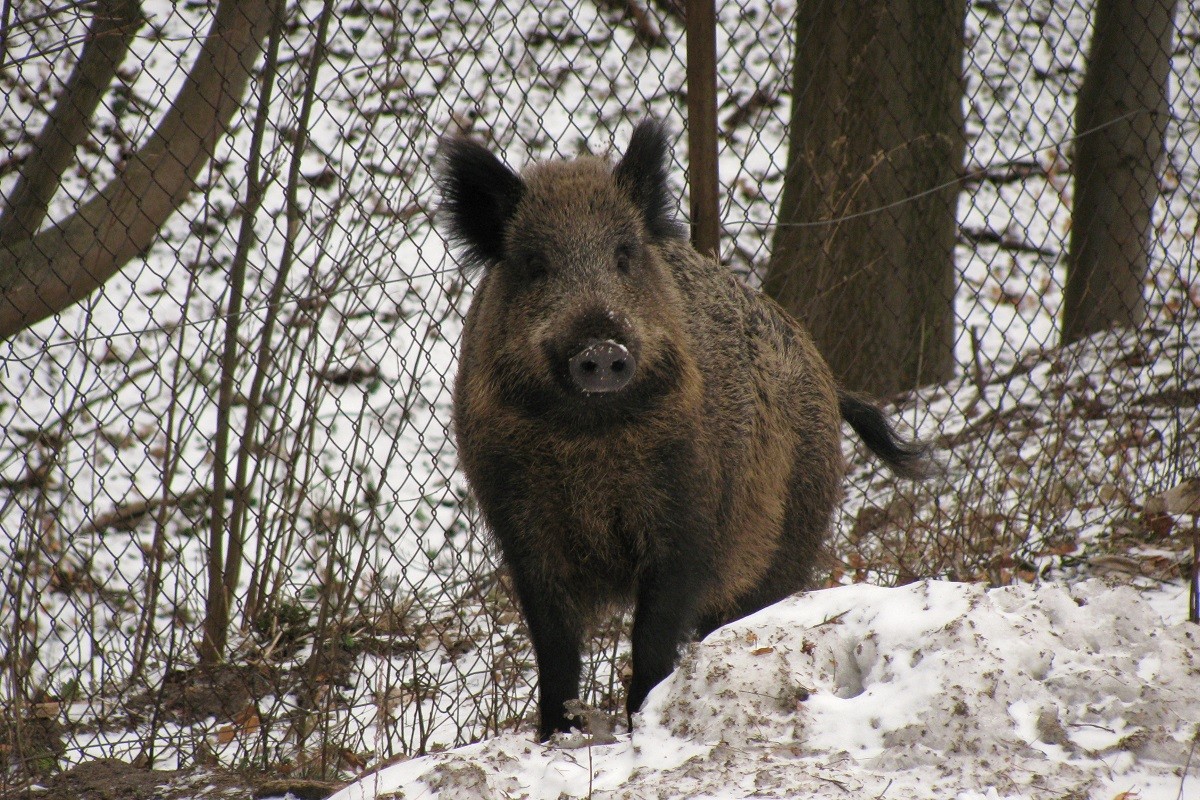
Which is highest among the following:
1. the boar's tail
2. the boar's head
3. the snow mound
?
the boar's head

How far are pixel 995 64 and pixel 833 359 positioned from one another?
5.57 meters

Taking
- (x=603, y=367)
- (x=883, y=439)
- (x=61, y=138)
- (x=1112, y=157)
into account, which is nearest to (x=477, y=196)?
(x=603, y=367)

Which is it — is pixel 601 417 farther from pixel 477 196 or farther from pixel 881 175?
pixel 881 175

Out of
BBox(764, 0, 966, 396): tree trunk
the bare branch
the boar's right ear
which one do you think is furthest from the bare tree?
BBox(764, 0, 966, 396): tree trunk

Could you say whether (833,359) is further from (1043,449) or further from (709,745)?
(709,745)

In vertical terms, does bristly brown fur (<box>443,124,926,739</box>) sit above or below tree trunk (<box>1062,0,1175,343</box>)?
below

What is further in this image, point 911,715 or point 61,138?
point 61,138

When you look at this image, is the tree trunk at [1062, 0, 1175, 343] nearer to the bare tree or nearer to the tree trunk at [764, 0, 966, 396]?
the tree trunk at [764, 0, 966, 396]

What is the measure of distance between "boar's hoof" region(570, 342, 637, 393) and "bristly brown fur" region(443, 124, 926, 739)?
5 centimetres

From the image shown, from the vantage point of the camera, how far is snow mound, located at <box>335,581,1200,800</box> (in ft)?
7.41

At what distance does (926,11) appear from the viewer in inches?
255

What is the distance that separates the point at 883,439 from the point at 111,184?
2.99 meters

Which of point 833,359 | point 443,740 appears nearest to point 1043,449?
point 833,359

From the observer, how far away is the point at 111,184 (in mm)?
4105
